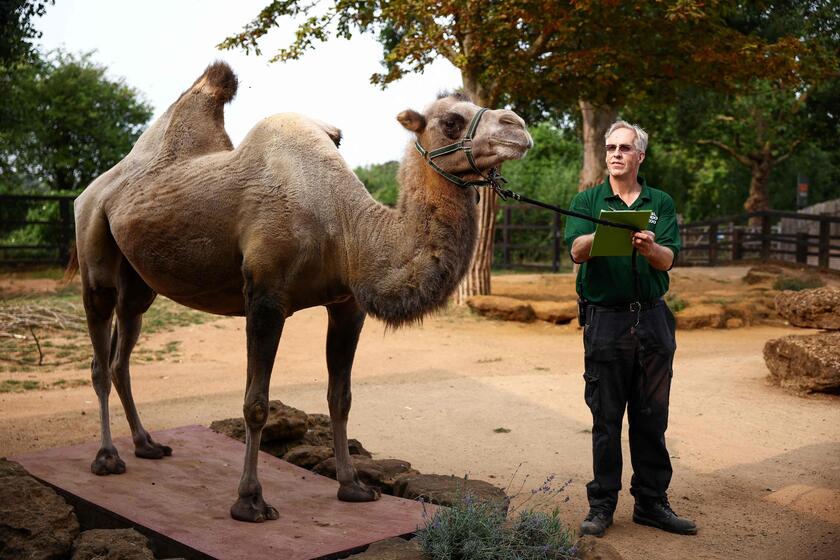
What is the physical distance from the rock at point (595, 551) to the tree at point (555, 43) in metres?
9.75

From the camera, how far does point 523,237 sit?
2738 centimetres

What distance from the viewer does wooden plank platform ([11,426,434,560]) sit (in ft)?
13.5

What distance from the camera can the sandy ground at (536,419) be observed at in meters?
5.42

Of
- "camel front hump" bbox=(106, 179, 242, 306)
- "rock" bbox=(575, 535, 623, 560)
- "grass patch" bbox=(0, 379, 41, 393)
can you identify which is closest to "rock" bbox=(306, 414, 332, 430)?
"camel front hump" bbox=(106, 179, 242, 306)

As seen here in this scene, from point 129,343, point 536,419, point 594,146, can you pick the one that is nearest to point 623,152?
point 129,343

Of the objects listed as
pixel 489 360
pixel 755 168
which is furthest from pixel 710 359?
pixel 755 168

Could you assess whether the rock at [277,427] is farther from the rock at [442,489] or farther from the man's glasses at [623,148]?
the man's glasses at [623,148]

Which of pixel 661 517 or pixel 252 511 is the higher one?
pixel 252 511

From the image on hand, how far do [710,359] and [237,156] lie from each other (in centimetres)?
811

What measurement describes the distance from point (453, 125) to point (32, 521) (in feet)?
9.37

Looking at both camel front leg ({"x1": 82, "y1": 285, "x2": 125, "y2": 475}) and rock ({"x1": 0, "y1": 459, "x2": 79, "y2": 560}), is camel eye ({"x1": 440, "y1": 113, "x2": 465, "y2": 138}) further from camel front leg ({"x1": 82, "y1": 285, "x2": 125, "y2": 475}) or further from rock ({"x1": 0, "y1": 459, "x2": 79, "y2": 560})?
rock ({"x1": 0, "y1": 459, "x2": 79, "y2": 560})

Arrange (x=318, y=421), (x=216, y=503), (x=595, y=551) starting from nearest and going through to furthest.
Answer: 1. (x=595, y=551)
2. (x=216, y=503)
3. (x=318, y=421)

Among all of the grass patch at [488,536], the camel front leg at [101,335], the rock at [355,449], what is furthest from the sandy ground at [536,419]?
the camel front leg at [101,335]

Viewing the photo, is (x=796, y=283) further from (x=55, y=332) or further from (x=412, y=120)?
(x=412, y=120)
